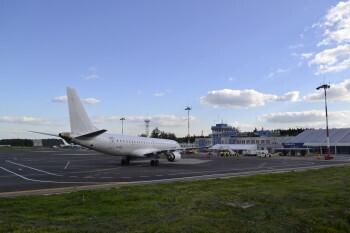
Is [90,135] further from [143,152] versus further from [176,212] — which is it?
A: [176,212]

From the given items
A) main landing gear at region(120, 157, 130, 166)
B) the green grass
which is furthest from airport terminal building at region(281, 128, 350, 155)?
the green grass

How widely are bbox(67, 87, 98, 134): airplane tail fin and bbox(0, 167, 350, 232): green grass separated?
913 inches

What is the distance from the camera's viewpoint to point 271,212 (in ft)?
42.7

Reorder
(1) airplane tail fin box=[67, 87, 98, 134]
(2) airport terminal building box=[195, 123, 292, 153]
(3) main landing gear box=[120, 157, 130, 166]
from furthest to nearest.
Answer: (2) airport terminal building box=[195, 123, 292, 153] → (3) main landing gear box=[120, 157, 130, 166] → (1) airplane tail fin box=[67, 87, 98, 134]

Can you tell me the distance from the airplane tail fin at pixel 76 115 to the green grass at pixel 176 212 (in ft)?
76.1

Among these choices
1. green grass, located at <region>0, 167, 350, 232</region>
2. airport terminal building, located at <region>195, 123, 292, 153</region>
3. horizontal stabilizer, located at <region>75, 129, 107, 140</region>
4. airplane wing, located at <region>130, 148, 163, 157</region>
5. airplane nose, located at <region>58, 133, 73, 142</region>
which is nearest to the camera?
green grass, located at <region>0, 167, 350, 232</region>

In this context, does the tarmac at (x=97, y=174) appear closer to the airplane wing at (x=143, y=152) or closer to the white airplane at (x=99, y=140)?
the airplane wing at (x=143, y=152)

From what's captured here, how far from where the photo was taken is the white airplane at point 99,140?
39000 mm

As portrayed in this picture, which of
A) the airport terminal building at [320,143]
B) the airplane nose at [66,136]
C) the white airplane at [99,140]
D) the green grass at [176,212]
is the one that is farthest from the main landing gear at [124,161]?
the airport terminal building at [320,143]

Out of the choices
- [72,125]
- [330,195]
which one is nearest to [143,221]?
[330,195]

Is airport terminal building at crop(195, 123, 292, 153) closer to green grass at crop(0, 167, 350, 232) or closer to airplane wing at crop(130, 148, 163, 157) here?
airplane wing at crop(130, 148, 163, 157)

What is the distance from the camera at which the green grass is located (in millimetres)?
10281

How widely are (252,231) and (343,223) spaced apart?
13.2ft

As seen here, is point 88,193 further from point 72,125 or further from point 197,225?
point 72,125
